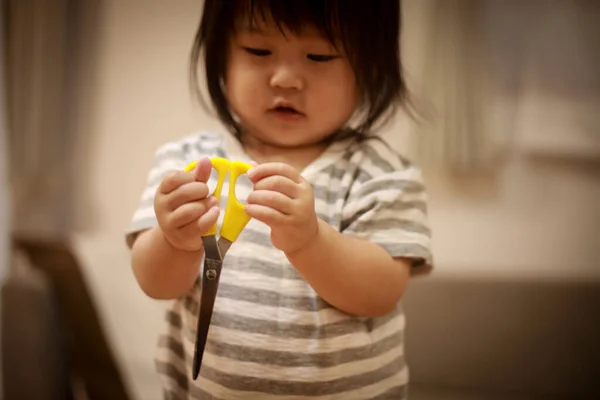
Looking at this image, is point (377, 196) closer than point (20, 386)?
Yes

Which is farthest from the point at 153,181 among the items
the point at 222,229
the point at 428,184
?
the point at 428,184

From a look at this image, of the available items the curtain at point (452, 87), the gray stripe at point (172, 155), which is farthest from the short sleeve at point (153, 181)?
the curtain at point (452, 87)

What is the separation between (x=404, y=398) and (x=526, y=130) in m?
0.25

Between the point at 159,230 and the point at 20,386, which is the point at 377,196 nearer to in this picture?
the point at 159,230

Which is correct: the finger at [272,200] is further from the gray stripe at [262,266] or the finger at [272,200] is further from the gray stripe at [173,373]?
the gray stripe at [173,373]

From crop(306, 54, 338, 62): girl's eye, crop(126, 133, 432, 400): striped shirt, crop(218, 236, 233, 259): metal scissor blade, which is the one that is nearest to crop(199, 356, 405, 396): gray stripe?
crop(126, 133, 432, 400): striped shirt

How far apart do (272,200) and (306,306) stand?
0.34 feet

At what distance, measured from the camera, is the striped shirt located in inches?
15.4

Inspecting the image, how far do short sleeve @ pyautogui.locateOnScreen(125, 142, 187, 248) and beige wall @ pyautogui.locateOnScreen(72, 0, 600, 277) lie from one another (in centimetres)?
5

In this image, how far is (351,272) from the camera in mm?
382

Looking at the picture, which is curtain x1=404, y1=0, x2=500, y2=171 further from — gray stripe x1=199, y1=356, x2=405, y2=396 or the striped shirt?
gray stripe x1=199, y1=356, x2=405, y2=396

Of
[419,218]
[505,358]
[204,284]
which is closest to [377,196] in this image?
[419,218]

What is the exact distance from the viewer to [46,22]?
Result: 494 mm

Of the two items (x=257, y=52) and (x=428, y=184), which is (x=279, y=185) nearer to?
(x=257, y=52)
